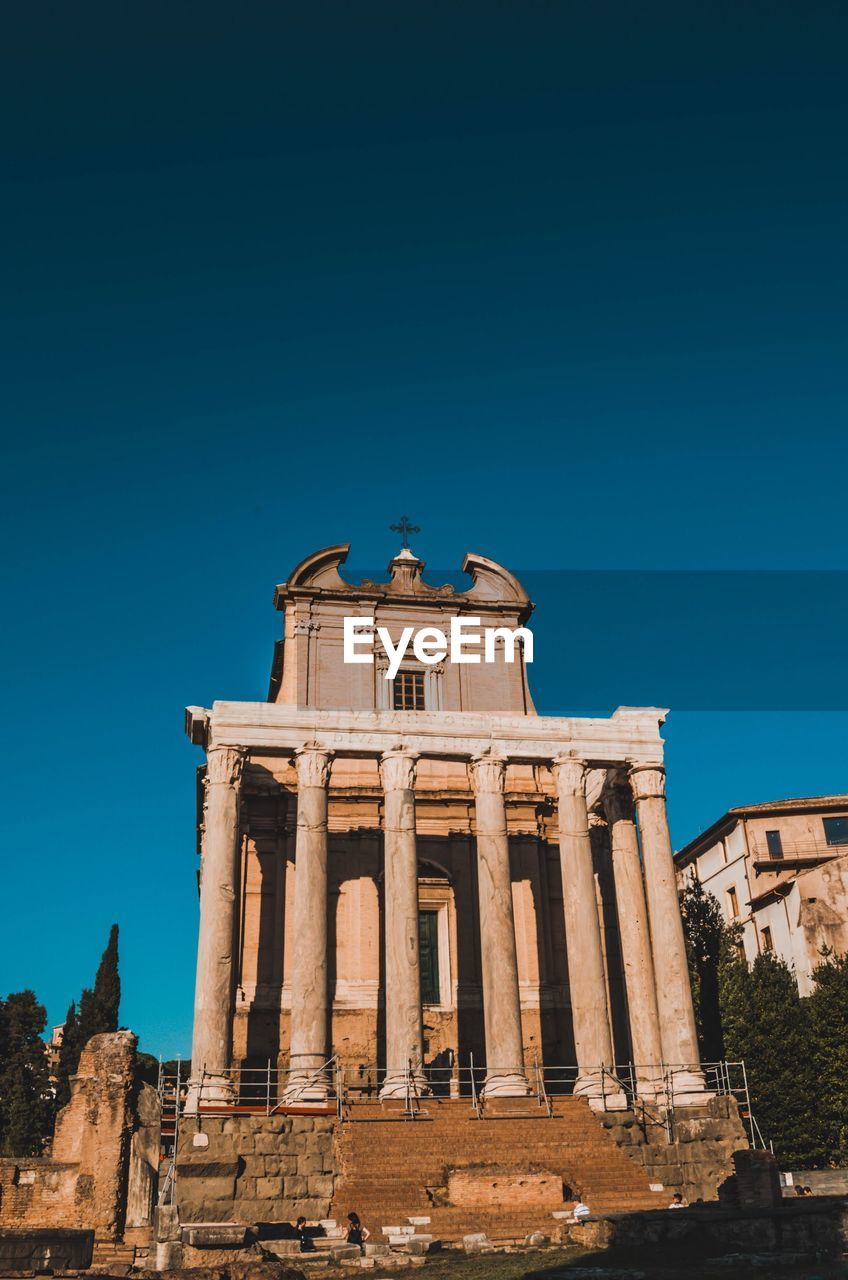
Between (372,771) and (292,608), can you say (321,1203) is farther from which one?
(292,608)

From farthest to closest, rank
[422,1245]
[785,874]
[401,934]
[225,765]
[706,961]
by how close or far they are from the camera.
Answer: [785,874] → [706,961] → [225,765] → [401,934] → [422,1245]

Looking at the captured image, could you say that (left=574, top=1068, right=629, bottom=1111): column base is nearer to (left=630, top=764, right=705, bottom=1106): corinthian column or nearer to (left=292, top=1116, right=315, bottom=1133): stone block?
(left=630, top=764, right=705, bottom=1106): corinthian column

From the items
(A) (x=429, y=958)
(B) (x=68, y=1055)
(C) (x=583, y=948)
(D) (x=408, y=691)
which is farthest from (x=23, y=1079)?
(C) (x=583, y=948)

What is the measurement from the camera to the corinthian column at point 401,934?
90.9ft

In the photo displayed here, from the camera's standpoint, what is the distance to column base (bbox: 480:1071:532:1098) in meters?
27.7

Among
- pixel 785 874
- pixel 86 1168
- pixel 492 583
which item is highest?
pixel 492 583

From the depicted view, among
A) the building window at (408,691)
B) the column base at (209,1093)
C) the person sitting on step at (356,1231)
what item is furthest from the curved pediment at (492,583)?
the person sitting on step at (356,1231)

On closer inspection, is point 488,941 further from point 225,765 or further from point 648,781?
point 225,765

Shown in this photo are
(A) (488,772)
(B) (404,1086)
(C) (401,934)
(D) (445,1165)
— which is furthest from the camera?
(A) (488,772)

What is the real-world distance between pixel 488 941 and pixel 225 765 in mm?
8431

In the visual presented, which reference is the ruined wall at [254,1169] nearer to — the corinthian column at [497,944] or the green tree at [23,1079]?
the corinthian column at [497,944]

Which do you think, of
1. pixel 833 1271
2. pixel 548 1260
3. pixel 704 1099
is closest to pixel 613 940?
pixel 704 1099

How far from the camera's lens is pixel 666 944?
1190 inches

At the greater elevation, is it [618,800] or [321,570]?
[321,570]
